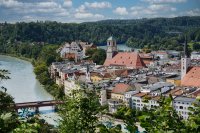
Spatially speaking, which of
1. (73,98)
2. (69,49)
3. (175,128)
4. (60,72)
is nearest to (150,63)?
(60,72)

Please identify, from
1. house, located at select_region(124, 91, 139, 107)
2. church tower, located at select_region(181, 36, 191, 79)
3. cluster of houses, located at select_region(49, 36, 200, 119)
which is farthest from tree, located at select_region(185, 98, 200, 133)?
church tower, located at select_region(181, 36, 191, 79)

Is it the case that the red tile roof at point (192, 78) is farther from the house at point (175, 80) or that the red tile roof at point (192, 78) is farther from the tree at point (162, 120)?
the tree at point (162, 120)

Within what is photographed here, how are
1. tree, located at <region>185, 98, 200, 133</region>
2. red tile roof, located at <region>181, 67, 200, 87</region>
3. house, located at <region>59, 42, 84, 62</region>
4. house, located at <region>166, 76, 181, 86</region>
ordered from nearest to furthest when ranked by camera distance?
tree, located at <region>185, 98, 200, 133</region>, red tile roof, located at <region>181, 67, 200, 87</region>, house, located at <region>166, 76, 181, 86</region>, house, located at <region>59, 42, 84, 62</region>

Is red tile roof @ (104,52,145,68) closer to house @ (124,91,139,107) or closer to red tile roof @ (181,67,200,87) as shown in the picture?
red tile roof @ (181,67,200,87)

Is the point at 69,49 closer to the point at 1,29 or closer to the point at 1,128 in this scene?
the point at 1,29

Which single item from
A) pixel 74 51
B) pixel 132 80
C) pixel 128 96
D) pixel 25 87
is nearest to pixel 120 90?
pixel 128 96

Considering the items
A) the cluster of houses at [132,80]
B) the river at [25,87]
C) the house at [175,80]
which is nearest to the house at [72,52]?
the river at [25,87]

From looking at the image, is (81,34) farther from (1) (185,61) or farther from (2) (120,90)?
(2) (120,90)
